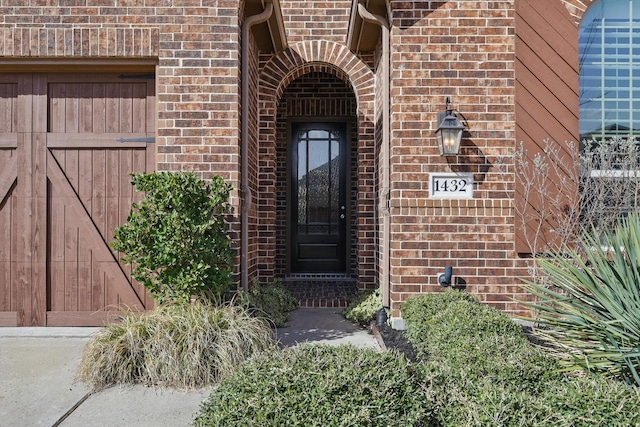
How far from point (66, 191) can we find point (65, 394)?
6.75 ft

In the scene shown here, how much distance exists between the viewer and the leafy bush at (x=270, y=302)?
13.3 feet

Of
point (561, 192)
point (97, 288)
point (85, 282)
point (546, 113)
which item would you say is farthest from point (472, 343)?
point (85, 282)

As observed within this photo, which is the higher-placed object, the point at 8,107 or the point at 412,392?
the point at 8,107

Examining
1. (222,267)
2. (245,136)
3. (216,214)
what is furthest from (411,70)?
(222,267)

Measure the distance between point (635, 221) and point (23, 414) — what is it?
149 inches

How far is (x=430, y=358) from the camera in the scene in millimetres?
2777

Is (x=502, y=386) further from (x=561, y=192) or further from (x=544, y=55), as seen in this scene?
(x=544, y=55)

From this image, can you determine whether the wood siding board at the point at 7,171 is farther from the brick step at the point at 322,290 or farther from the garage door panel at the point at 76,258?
the brick step at the point at 322,290

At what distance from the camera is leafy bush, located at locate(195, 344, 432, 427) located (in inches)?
73.4

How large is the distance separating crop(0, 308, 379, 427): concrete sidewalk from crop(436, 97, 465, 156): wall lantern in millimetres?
1835

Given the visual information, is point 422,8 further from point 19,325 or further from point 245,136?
point 19,325

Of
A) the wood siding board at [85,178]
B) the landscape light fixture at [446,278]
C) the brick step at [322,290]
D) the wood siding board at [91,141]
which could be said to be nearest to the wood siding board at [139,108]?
the wood siding board at [91,141]

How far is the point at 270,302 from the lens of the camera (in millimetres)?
4605

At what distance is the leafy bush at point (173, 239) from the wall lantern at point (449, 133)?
204cm
